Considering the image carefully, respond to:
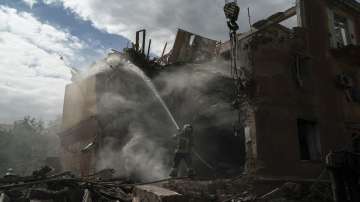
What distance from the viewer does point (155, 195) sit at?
257 inches

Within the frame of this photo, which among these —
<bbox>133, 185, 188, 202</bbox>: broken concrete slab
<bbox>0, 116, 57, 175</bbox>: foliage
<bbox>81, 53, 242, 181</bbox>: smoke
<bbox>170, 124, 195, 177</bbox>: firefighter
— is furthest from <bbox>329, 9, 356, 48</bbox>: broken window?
<bbox>0, 116, 57, 175</bbox>: foliage

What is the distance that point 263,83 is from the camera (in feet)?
38.8

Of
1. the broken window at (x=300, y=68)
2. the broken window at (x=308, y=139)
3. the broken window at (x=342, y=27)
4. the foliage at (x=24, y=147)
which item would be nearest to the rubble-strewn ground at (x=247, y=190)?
the broken window at (x=308, y=139)

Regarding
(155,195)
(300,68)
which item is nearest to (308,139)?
(300,68)

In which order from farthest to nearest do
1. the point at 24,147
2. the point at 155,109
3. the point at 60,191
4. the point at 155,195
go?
the point at 24,147
the point at 155,109
the point at 60,191
the point at 155,195

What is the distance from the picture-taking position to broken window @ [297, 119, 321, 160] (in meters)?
13.1

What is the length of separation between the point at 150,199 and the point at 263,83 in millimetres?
6683

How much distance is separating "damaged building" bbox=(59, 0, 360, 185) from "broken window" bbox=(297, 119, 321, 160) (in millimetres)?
38

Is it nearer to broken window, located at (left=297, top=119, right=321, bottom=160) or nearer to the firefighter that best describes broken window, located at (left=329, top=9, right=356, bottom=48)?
broken window, located at (left=297, top=119, right=321, bottom=160)

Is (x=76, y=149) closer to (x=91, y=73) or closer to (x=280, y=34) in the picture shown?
(x=91, y=73)

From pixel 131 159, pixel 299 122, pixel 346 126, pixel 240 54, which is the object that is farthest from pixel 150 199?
pixel 346 126

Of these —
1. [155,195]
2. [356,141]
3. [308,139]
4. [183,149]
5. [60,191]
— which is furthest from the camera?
[356,141]

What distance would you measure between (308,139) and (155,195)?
29.2 feet

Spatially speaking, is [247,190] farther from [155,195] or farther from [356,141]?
[356,141]
